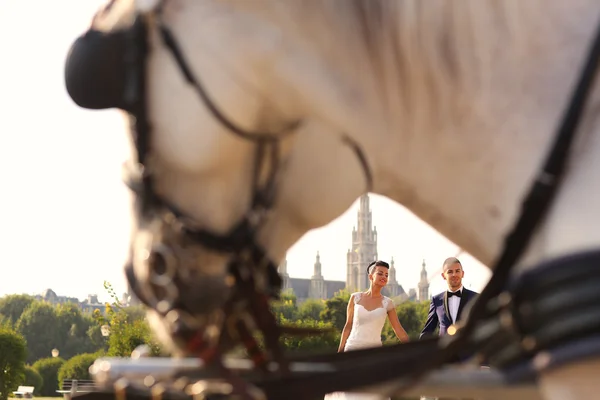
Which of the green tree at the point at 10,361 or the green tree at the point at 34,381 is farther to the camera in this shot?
the green tree at the point at 34,381

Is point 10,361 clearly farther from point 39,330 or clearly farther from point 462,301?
point 39,330

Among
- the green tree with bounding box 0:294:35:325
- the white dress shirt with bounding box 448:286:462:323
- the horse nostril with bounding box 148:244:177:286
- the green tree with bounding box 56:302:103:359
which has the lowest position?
the horse nostril with bounding box 148:244:177:286

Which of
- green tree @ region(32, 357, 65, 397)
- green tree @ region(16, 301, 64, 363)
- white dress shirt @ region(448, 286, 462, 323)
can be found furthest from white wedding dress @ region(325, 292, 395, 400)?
green tree @ region(16, 301, 64, 363)

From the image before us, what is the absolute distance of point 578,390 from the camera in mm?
935

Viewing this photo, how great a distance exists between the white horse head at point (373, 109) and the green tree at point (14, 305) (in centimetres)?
6206

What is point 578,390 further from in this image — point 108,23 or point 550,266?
point 108,23

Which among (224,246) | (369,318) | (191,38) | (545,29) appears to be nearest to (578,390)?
(545,29)

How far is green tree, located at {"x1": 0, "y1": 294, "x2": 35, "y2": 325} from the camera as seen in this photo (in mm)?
59625

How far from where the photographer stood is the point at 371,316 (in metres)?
4.29

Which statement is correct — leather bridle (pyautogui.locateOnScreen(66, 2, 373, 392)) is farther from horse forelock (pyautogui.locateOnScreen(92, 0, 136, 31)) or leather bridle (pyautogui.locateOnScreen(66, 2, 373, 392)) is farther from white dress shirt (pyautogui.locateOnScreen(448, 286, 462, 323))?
white dress shirt (pyautogui.locateOnScreen(448, 286, 462, 323))

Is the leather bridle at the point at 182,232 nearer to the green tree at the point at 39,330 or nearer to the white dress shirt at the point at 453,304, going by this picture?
the white dress shirt at the point at 453,304

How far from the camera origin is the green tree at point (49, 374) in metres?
37.0

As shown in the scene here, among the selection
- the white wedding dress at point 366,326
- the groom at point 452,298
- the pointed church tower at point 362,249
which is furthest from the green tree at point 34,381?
the pointed church tower at point 362,249

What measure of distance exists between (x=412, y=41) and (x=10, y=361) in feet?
68.3
